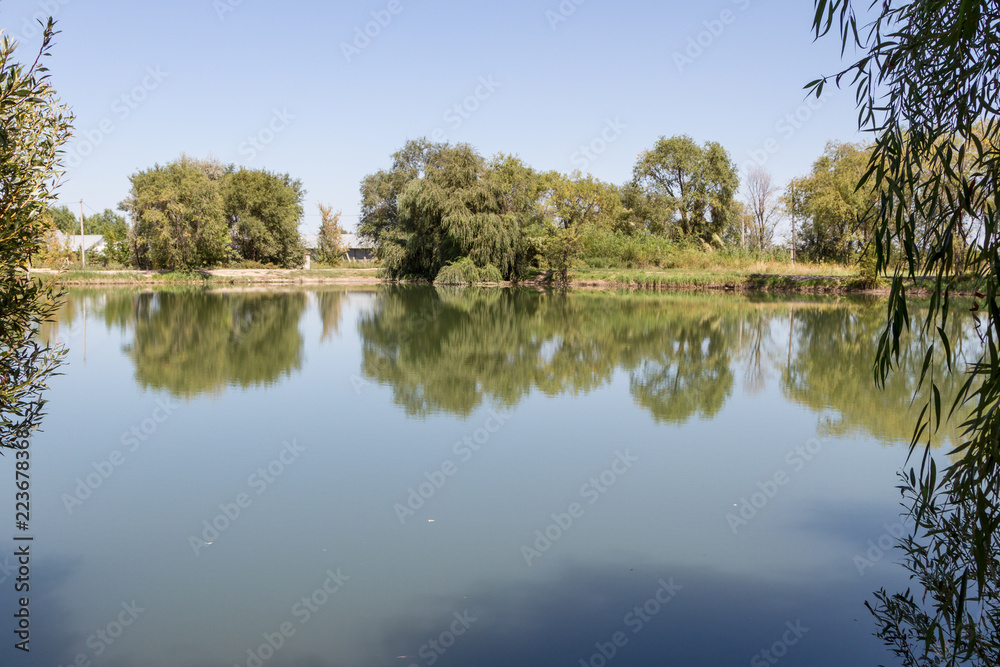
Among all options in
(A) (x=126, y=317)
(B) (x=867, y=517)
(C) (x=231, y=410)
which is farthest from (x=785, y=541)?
(A) (x=126, y=317)

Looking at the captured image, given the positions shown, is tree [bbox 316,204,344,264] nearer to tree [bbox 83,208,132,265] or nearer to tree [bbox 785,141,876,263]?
tree [bbox 83,208,132,265]

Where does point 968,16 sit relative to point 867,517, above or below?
above

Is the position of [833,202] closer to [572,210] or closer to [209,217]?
[572,210]

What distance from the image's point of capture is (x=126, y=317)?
22172 mm

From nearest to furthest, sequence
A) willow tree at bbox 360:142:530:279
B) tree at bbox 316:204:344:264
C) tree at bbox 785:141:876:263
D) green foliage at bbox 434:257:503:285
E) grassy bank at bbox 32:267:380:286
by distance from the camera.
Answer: tree at bbox 785:141:876:263 < willow tree at bbox 360:142:530:279 < green foliage at bbox 434:257:503:285 < grassy bank at bbox 32:267:380:286 < tree at bbox 316:204:344:264

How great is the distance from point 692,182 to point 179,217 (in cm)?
3371

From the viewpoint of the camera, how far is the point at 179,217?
44156 mm

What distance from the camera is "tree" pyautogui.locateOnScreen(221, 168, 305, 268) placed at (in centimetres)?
5216

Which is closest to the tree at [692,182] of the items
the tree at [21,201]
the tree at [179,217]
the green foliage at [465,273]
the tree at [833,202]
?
the tree at [833,202]

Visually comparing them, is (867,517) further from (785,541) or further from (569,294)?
(569,294)

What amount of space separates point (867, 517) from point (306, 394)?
7.69 m

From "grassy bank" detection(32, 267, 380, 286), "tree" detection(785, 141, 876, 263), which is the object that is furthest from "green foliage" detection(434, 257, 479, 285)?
"tree" detection(785, 141, 876, 263)

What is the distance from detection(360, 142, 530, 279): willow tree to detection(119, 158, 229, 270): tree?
10180mm

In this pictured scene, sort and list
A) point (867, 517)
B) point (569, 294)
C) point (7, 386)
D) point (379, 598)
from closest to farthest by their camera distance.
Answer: point (7, 386)
point (379, 598)
point (867, 517)
point (569, 294)
